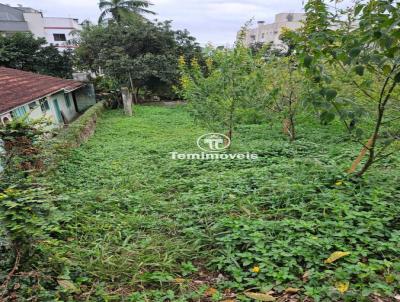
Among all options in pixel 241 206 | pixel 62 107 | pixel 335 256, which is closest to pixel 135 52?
pixel 62 107

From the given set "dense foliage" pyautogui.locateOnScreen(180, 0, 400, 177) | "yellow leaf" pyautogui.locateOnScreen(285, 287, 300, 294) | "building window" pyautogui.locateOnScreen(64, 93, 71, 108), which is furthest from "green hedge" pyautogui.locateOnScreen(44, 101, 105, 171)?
"yellow leaf" pyautogui.locateOnScreen(285, 287, 300, 294)

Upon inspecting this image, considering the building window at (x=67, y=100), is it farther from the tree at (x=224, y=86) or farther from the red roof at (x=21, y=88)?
the tree at (x=224, y=86)

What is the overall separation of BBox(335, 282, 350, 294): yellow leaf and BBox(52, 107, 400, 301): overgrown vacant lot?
0.01m

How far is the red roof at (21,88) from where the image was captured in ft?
25.3

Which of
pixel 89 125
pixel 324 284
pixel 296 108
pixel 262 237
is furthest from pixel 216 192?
pixel 89 125

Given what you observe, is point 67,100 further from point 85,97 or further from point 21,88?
point 21,88

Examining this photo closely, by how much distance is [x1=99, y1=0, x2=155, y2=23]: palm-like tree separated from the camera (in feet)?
70.6

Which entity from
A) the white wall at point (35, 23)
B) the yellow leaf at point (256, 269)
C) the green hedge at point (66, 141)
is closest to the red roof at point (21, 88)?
the green hedge at point (66, 141)

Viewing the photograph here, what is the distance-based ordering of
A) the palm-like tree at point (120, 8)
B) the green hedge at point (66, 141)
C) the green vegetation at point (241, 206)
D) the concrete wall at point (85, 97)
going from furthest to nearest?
the palm-like tree at point (120, 8) → the concrete wall at point (85, 97) → the green hedge at point (66, 141) → the green vegetation at point (241, 206)

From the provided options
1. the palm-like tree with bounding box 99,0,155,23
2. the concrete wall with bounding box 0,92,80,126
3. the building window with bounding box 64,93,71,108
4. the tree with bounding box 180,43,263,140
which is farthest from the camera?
the palm-like tree with bounding box 99,0,155,23

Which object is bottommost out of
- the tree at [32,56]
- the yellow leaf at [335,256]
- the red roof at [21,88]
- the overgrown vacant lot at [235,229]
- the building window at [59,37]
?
the overgrown vacant lot at [235,229]

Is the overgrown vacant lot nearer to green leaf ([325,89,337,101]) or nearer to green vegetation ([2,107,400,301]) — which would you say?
green vegetation ([2,107,400,301])

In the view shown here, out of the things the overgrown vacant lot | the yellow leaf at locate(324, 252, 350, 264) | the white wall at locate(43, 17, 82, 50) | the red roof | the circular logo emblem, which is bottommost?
the circular logo emblem

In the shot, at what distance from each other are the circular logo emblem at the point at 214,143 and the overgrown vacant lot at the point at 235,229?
1.18m
